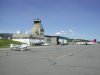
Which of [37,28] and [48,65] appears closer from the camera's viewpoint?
[48,65]

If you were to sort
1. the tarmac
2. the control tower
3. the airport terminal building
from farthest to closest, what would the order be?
the control tower
the airport terminal building
the tarmac

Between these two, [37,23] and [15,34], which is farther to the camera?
[37,23]

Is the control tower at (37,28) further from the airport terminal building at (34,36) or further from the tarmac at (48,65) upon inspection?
the tarmac at (48,65)

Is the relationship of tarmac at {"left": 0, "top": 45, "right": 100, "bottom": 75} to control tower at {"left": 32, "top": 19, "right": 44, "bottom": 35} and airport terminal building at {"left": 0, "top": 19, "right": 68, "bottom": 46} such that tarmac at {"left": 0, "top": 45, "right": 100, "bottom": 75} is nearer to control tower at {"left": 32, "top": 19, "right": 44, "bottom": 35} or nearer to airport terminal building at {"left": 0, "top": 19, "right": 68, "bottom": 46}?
airport terminal building at {"left": 0, "top": 19, "right": 68, "bottom": 46}

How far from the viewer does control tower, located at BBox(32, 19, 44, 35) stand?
456ft

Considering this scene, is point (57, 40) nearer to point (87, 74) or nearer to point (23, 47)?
point (23, 47)

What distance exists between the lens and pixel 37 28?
456 ft

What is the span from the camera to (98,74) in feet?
37.0

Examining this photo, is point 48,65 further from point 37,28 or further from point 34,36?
point 37,28

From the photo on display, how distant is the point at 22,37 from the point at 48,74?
→ 4585 inches

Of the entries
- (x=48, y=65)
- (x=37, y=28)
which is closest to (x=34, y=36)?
(x=37, y=28)

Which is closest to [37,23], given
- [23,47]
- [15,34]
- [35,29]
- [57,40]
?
[35,29]

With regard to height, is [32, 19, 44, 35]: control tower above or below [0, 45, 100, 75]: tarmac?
above

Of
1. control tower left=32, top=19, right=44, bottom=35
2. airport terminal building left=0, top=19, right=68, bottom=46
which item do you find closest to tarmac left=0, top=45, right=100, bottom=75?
airport terminal building left=0, top=19, right=68, bottom=46
